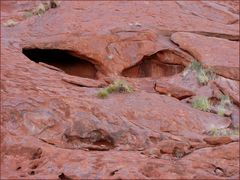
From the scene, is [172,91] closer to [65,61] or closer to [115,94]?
[115,94]

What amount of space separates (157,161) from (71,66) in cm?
427

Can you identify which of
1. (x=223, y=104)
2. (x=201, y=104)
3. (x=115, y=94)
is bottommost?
(x=223, y=104)

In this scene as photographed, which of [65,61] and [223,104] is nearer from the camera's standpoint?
[223,104]

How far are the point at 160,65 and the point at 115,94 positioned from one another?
6.67ft

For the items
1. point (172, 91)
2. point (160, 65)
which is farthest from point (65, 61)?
point (172, 91)

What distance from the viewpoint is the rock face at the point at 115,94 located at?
6629 millimetres

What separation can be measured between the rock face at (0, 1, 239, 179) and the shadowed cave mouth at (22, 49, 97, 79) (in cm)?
2

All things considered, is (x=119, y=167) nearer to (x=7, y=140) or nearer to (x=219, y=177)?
(x=219, y=177)

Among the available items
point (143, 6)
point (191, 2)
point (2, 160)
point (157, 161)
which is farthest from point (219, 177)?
point (191, 2)

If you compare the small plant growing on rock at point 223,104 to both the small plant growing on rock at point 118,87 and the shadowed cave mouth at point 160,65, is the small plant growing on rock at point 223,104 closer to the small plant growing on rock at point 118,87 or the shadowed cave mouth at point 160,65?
the shadowed cave mouth at point 160,65

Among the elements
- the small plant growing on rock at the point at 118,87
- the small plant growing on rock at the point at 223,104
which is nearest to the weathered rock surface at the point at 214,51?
the small plant growing on rock at the point at 223,104

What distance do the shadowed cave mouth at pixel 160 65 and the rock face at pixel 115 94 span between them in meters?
0.02

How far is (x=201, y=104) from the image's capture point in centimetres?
905

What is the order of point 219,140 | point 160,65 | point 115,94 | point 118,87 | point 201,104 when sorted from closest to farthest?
point 219,140
point 115,94
point 118,87
point 201,104
point 160,65
